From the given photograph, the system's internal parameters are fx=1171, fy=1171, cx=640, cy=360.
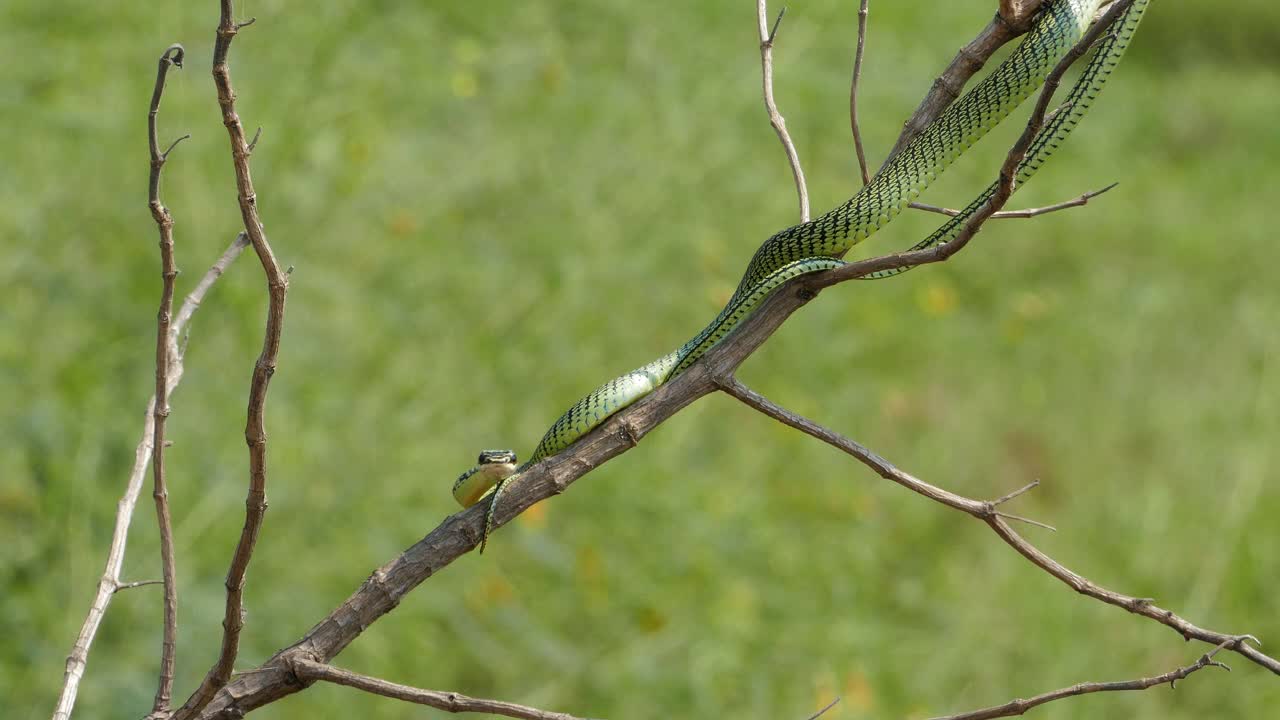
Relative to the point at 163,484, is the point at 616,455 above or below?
below

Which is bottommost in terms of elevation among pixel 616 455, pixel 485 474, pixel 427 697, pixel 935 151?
pixel 427 697

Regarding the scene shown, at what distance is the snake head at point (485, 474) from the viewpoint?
287 centimetres

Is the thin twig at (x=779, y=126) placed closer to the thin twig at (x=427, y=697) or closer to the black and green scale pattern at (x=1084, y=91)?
the black and green scale pattern at (x=1084, y=91)

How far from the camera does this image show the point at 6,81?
512 cm

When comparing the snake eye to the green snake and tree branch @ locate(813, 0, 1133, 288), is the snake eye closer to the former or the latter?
the green snake

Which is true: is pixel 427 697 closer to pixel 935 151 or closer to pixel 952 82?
pixel 952 82

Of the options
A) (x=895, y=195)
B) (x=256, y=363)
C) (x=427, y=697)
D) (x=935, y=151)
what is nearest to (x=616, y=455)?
(x=427, y=697)

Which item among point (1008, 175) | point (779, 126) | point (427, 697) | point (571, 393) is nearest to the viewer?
point (427, 697)

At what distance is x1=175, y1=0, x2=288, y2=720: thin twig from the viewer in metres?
1.64

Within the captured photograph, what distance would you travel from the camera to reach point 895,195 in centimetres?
294

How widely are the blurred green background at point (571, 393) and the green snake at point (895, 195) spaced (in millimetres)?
1768

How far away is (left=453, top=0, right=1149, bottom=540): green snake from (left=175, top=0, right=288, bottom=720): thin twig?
0.93 m

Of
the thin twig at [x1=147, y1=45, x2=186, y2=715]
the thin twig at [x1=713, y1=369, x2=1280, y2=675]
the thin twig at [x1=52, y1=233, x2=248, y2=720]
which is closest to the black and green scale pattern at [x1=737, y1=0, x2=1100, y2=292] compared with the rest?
the thin twig at [x1=713, y1=369, x2=1280, y2=675]

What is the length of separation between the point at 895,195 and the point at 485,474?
124cm
